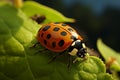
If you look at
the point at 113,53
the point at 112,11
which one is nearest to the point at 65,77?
the point at 113,53

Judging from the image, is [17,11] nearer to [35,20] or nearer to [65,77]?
[35,20]

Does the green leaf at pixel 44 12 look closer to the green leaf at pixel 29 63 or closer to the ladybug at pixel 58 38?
the ladybug at pixel 58 38

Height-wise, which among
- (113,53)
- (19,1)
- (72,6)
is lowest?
(72,6)

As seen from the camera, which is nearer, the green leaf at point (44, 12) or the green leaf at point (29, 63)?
the green leaf at point (29, 63)

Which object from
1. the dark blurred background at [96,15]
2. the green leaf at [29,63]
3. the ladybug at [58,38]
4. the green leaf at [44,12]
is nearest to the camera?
the green leaf at [29,63]

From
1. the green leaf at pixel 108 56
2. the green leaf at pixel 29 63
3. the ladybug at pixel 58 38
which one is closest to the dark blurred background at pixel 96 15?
the green leaf at pixel 108 56

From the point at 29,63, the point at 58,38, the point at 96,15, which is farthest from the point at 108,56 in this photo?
the point at 96,15

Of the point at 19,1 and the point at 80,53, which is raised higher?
the point at 19,1

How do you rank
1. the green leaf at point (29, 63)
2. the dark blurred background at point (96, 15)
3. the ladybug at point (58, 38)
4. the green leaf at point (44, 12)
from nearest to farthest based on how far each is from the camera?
the green leaf at point (29, 63) → the ladybug at point (58, 38) → the green leaf at point (44, 12) → the dark blurred background at point (96, 15)
